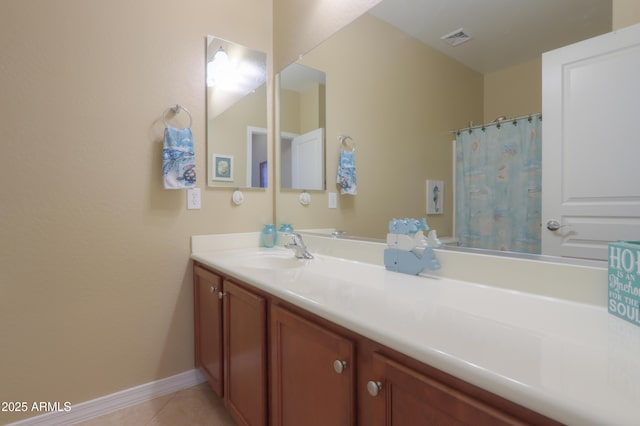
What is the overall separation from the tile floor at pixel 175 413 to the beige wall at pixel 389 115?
3.77 ft

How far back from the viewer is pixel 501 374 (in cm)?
46

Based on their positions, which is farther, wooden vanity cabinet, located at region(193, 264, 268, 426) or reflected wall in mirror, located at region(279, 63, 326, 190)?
reflected wall in mirror, located at region(279, 63, 326, 190)

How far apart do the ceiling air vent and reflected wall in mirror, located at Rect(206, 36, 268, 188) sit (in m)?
1.29

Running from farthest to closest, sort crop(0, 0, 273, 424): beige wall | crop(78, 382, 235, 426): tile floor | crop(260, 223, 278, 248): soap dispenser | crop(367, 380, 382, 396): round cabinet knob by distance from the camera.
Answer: crop(260, 223, 278, 248): soap dispenser → crop(78, 382, 235, 426): tile floor → crop(0, 0, 273, 424): beige wall → crop(367, 380, 382, 396): round cabinet knob

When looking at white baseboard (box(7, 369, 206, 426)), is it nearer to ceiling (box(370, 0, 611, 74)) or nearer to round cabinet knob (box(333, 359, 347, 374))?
round cabinet knob (box(333, 359, 347, 374))

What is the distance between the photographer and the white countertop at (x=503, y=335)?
42 cm

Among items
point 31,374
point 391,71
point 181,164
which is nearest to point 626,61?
point 391,71

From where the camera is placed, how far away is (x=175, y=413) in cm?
163

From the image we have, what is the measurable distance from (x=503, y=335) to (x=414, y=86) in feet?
3.44

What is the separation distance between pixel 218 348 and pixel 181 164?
0.99 m

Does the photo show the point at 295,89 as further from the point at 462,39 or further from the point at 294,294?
the point at 294,294

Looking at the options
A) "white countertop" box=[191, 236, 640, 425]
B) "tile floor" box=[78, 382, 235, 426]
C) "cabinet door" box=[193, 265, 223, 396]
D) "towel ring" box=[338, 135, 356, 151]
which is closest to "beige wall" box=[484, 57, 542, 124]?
"white countertop" box=[191, 236, 640, 425]

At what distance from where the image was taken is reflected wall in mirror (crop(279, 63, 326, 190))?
6.08 feet

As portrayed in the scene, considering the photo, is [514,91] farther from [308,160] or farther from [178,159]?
[178,159]
